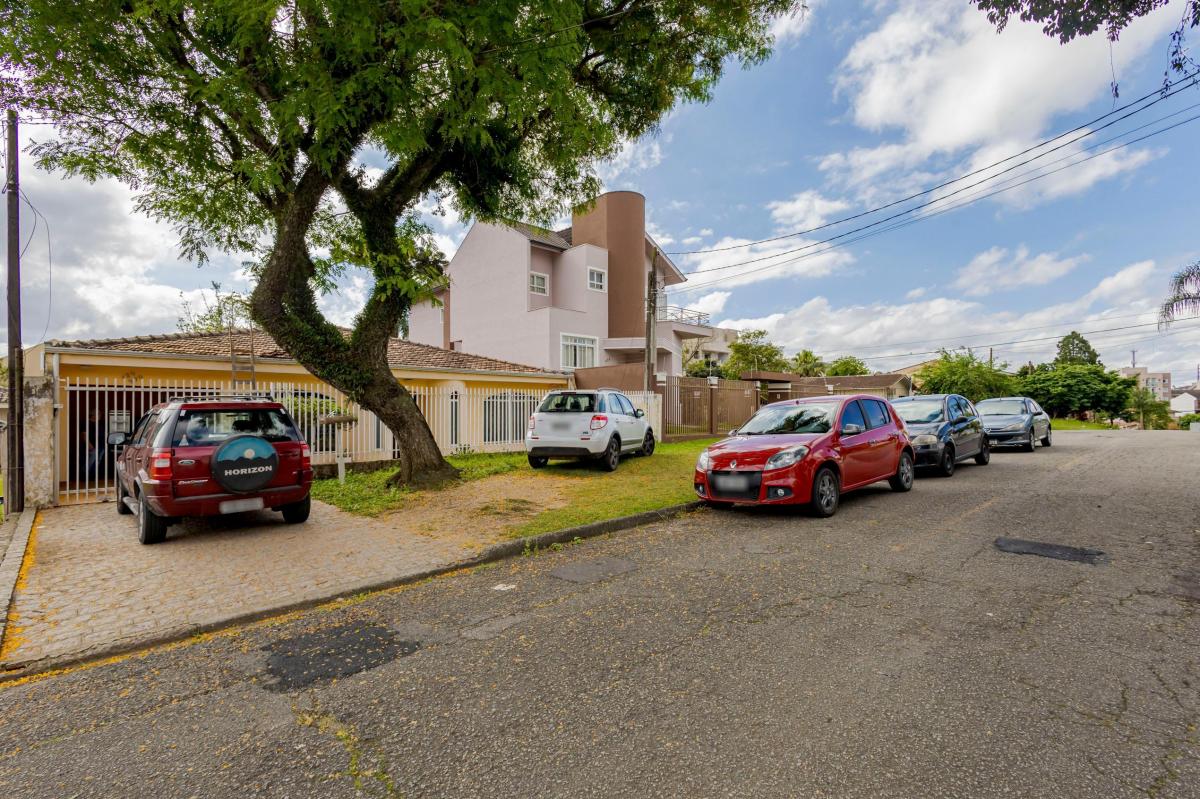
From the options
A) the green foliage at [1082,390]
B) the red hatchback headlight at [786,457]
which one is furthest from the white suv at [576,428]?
the green foliage at [1082,390]

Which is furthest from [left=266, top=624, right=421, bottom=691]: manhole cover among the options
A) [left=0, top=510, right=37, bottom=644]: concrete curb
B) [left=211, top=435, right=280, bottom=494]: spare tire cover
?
[left=211, top=435, right=280, bottom=494]: spare tire cover

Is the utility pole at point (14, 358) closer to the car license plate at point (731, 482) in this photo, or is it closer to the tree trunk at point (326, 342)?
the tree trunk at point (326, 342)

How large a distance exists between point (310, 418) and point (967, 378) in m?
36.6

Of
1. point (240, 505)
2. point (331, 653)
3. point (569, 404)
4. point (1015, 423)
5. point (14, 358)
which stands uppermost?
point (14, 358)

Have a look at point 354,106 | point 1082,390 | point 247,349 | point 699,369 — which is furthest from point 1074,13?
point 1082,390

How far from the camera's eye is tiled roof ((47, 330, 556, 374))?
40.8 ft

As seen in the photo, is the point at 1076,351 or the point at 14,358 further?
the point at 1076,351

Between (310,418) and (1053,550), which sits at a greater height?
(310,418)

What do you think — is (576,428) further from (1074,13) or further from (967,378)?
(967,378)

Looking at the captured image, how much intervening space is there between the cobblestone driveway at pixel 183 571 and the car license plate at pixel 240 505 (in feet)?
1.22

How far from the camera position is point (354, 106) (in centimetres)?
771

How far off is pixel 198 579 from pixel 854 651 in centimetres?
563

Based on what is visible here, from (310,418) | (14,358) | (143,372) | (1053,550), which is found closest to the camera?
(1053,550)

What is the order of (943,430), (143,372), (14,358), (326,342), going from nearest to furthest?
(14,358)
(326,342)
(943,430)
(143,372)
